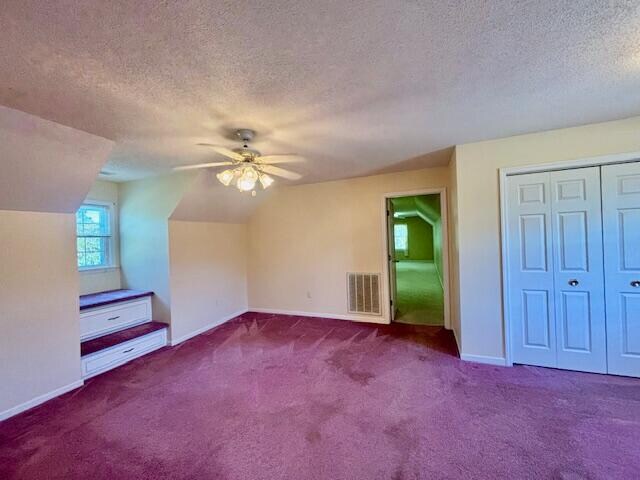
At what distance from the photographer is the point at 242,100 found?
5.83ft

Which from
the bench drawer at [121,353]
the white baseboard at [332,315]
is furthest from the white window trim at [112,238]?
the white baseboard at [332,315]

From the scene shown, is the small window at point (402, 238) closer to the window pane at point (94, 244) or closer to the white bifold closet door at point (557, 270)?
the white bifold closet door at point (557, 270)

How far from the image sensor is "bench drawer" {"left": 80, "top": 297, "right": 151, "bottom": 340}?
2.99 m

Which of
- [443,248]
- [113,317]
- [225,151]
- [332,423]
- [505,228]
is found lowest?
[332,423]

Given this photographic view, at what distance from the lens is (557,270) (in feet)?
8.45

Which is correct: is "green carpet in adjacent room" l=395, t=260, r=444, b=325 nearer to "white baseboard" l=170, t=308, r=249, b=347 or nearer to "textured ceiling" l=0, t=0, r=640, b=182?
"white baseboard" l=170, t=308, r=249, b=347

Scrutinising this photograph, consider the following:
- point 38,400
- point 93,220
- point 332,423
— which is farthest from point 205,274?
point 332,423

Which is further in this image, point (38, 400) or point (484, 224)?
point (484, 224)

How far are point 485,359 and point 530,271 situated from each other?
1003mm

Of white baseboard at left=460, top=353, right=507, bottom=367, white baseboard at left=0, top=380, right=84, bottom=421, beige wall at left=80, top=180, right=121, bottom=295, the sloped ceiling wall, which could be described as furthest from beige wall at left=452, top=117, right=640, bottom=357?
beige wall at left=80, top=180, right=121, bottom=295

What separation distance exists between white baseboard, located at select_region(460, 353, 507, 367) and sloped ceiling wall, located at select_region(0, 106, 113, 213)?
4.04 metres

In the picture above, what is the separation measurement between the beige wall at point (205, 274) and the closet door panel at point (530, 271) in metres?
3.94

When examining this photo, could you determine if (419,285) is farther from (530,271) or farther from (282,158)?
(282,158)

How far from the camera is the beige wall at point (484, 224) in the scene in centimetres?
258
